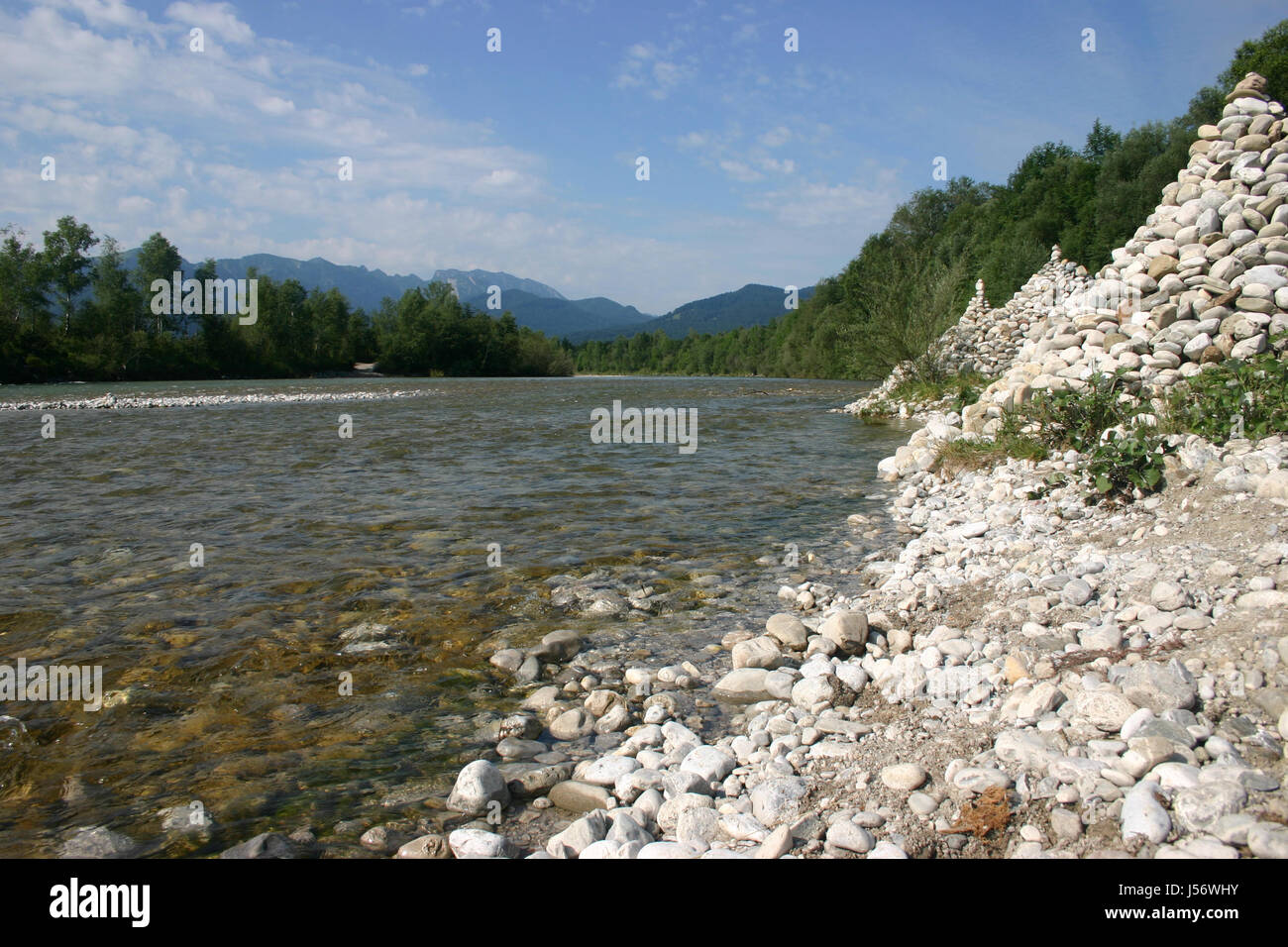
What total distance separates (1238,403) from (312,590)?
30.4ft

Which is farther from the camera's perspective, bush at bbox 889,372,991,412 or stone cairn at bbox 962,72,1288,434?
bush at bbox 889,372,991,412

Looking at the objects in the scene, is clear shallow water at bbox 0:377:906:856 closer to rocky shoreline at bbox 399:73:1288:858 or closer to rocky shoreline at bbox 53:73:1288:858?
rocky shoreline at bbox 53:73:1288:858

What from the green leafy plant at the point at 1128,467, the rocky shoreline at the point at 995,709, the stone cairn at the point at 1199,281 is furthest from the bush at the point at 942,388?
the green leafy plant at the point at 1128,467

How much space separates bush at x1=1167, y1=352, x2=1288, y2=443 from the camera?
702 centimetres

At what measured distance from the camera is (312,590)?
716cm

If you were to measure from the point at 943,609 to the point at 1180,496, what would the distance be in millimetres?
2618

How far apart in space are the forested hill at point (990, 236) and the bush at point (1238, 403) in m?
22.2

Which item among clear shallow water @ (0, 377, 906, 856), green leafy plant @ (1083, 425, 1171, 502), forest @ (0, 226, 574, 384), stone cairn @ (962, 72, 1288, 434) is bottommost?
clear shallow water @ (0, 377, 906, 856)

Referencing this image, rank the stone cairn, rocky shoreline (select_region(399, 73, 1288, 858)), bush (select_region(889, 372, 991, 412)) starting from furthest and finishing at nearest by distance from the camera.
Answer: bush (select_region(889, 372, 991, 412)), the stone cairn, rocky shoreline (select_region(399, 73, 1288, 858))

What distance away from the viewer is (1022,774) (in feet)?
11.1

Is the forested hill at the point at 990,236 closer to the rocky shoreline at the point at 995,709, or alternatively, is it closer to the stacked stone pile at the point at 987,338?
the stacked stone pile at the point at 987,338

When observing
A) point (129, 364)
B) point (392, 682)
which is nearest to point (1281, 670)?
point (392, 682)

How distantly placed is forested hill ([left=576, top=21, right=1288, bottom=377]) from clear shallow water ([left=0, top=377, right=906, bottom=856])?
51.9 ft

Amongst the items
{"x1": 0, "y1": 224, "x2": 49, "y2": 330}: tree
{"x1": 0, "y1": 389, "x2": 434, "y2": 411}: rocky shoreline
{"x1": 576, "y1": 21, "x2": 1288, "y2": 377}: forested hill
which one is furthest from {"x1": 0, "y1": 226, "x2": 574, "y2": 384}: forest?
{"x1": 576, "y1": 21, "x2": 1288, "y2": 377}: forested hill
